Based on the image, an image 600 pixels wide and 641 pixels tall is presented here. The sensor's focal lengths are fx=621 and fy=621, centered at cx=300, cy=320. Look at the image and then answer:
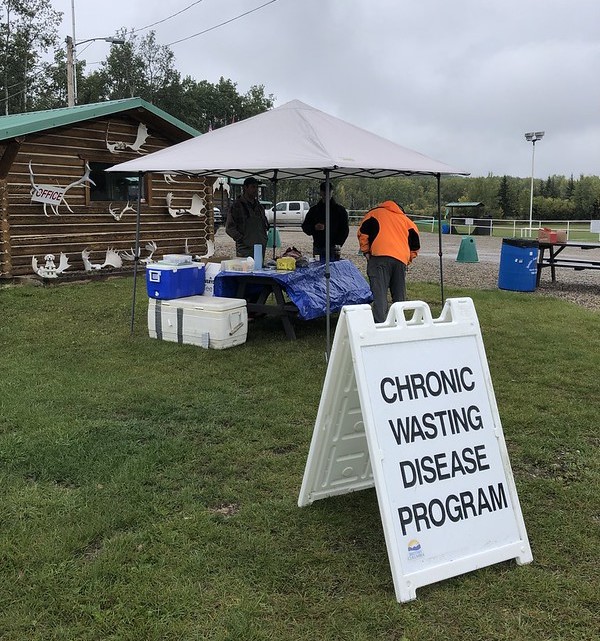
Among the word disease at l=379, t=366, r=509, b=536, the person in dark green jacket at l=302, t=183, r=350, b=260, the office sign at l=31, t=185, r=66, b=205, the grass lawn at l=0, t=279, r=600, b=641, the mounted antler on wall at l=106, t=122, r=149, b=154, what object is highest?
the mounted antler on wall at l=106, t=122, r=149, b=154

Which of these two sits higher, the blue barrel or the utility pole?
the utility pole

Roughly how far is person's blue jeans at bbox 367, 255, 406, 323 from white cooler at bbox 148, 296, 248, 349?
1.49 meters

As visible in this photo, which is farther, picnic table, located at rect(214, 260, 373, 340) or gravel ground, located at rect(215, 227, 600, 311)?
gravel ground, located at rect(215, 227, 600, 311)

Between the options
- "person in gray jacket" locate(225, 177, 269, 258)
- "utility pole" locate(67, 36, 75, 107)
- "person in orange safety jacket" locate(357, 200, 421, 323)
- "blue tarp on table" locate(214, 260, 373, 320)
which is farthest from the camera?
"utility pole" locate(67, 36, 75, 107)

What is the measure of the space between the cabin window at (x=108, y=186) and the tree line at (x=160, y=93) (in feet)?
110

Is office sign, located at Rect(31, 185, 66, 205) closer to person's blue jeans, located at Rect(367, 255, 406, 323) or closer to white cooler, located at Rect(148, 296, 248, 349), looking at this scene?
white cooler, located at Rect(148, 296, 248, 349)

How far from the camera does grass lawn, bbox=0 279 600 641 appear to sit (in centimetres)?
246

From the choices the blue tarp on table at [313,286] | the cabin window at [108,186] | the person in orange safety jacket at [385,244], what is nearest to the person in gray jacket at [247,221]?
the blue tarp on table at [313,286]

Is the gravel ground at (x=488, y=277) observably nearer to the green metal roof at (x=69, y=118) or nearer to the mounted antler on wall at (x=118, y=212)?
the mounted antler on wall at (x=118, y=212)

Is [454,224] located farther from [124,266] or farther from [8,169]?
[8,169]

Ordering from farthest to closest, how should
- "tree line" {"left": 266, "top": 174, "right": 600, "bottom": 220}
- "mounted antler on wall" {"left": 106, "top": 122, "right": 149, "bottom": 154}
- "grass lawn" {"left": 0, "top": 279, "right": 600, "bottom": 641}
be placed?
"tree line" {"left": 266, "top": 174, "right": 600, "bottom": 220}, "mounted antler on wall" {"left": 106, "top": 122, "right": 149, "bottom": 154}, "grass lawn" {"left": 0, "top": 279, "right": 600, "bottom": 641}

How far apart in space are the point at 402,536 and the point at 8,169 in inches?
419

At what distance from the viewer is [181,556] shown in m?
2.85

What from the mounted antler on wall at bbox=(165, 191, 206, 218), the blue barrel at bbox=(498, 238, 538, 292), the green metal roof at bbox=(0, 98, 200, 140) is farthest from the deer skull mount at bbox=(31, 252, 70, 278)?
the blue barrel at bbox=(498, 238, 538, 292)
